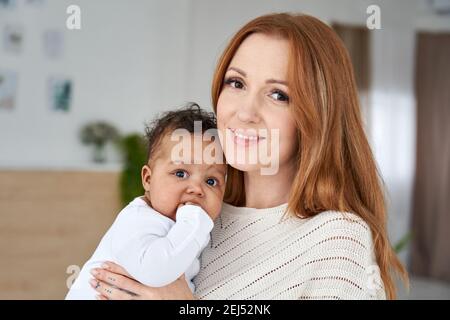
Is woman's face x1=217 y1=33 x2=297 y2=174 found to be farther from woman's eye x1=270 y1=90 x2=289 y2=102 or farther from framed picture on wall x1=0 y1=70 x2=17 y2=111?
framed picture on wall x1=0 y1=70 x2=17 y2=111

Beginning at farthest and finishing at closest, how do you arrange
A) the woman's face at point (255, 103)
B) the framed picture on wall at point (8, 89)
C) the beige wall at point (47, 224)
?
the framed picture on wall at point (8, 89) < the beige wall at point (47, 224) < the woman's face at point (255, 103)

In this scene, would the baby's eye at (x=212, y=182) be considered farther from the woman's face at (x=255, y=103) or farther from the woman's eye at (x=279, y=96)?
the woman's eye at (x=279, y=96)

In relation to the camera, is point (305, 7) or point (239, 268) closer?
point (239, 268)

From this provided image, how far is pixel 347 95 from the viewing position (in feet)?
3.07

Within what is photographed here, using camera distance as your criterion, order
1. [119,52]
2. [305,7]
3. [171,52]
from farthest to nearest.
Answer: [171,52], [119,52], [305,7]

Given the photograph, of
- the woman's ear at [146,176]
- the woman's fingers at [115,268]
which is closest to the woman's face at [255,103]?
the woman's ear at [146,176]

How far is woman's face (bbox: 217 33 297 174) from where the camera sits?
91 centimetres

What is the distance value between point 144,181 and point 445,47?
459 centimetres

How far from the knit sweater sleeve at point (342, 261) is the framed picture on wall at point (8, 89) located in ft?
10.1

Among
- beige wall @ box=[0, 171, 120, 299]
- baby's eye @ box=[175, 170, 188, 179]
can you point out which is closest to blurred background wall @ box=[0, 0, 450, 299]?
beige wall @ box=[0, 171, 120, 299]

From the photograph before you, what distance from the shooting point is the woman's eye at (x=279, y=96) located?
3.04 ft

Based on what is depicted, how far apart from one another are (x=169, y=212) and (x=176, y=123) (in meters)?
0.14
